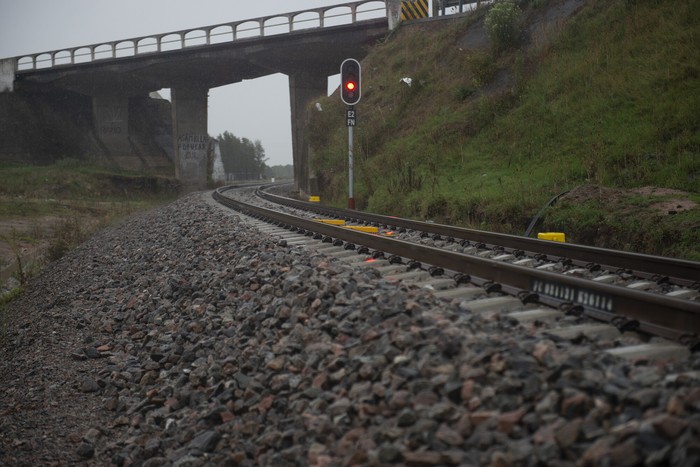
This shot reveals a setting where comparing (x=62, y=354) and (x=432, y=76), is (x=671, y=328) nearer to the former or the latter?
(x=62, y=354)

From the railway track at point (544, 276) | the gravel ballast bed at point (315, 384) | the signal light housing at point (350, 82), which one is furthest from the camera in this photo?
the signal light housing at point (350, 82)

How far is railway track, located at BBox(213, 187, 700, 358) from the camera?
10.4ft

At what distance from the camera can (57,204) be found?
25.1 metres

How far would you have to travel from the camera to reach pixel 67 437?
3.83 meters

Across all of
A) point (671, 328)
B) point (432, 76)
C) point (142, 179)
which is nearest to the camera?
point (671, 328)

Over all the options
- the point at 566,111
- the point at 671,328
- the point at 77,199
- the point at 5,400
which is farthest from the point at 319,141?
the point at 671,328

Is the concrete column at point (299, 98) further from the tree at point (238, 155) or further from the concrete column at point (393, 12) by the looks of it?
the tree at point (238, 155)

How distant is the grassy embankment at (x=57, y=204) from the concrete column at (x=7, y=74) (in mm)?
6717

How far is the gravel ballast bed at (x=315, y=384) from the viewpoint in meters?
2.13

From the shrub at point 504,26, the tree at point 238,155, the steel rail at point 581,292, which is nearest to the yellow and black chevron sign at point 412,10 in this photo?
the shrub at point 504,26

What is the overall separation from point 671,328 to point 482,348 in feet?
3.81

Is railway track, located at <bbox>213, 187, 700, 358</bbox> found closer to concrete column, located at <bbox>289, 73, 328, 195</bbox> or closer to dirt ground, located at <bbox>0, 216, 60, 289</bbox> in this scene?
dirt ground, located at <bbox>0, 216, 60, 289</bbox>

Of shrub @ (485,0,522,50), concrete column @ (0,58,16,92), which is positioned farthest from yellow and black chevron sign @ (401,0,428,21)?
concrete column @ (0,58,16,92)

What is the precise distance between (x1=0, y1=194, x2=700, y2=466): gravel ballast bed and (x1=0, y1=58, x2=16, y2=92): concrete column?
3884 cm
